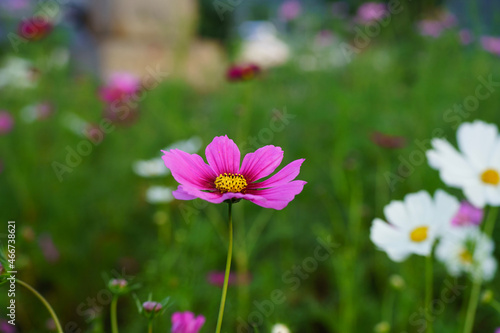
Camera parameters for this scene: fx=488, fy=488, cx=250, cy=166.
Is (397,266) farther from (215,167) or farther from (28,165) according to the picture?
(28,165)

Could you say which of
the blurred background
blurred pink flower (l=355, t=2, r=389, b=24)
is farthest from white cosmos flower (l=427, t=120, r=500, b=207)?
blurred pink flower (l=355, t=2, r=389, b=24)

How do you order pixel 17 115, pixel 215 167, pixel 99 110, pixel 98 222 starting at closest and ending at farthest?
pixel 215 167 → pixel 98 222 → pixel 17 115 → pixel 99 110

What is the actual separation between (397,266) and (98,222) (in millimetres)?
726

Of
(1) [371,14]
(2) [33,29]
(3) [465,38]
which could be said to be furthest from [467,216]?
(1) [371,14]

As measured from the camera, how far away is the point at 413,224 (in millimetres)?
456

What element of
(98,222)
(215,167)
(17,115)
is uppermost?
(17,115)

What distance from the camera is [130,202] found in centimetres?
128

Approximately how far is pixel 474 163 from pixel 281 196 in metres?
0.27

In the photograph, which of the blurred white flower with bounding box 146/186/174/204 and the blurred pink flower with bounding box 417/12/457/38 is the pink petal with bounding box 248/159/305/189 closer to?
the blurred white flower with bounding box 146/186/174/204

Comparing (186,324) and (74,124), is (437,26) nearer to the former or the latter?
(74,124)

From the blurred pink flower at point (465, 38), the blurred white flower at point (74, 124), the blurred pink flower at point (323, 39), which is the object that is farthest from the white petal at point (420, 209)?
the blurred pink flower at point (323, 39)

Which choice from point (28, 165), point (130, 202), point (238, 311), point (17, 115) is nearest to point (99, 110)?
point (17, 115)

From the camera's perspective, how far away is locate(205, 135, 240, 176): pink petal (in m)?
0.34

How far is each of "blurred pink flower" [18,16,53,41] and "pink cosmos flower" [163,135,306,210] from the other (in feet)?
2.23
